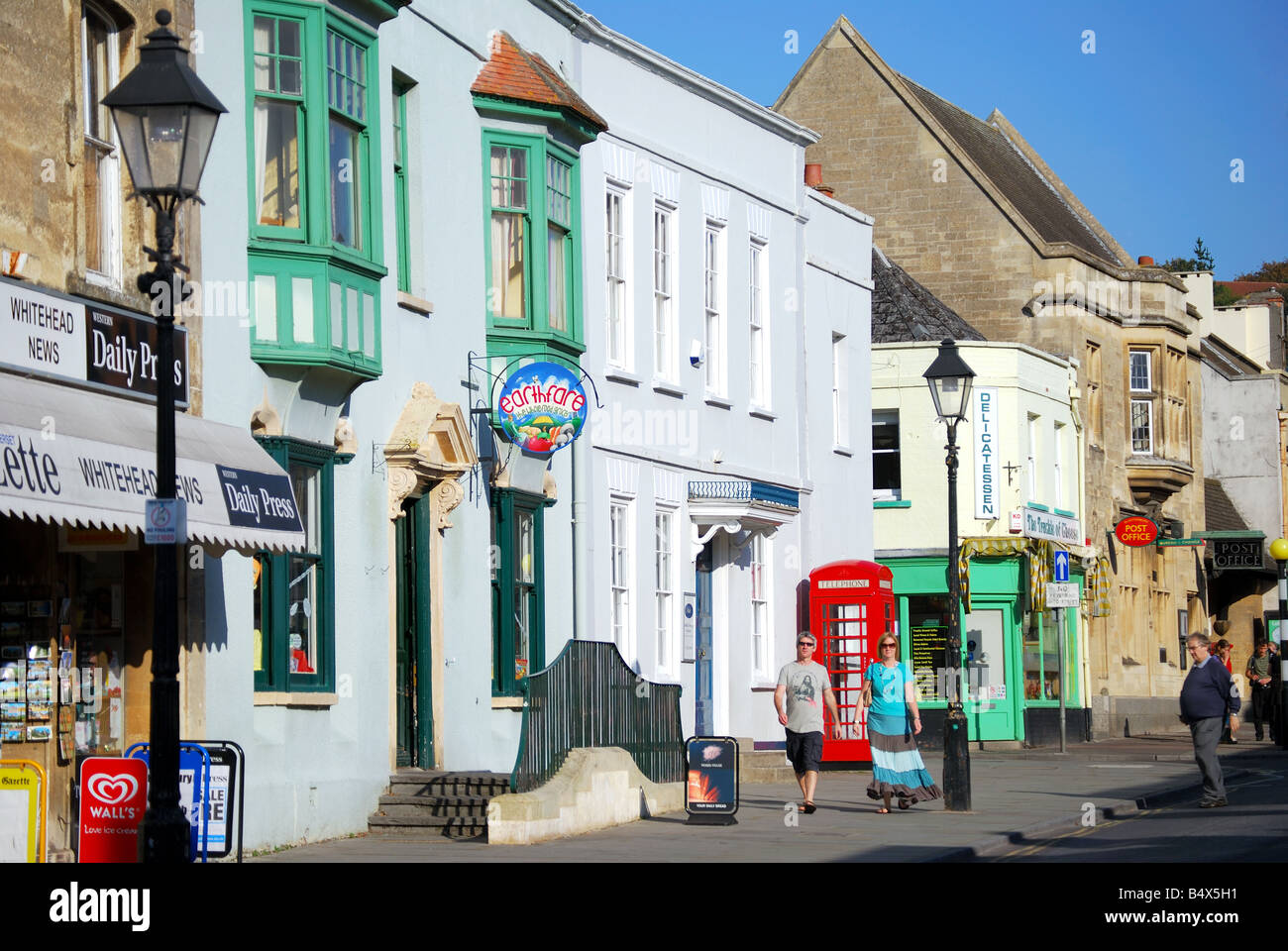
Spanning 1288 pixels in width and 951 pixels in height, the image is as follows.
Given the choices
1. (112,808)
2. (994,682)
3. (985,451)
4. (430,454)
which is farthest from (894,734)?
(985,451)

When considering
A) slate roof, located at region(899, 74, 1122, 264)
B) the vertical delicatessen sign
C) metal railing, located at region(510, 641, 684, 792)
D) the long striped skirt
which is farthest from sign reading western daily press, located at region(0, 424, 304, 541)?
slate roof, located at region(899, 74, 1122, 264)

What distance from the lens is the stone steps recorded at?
18438mm

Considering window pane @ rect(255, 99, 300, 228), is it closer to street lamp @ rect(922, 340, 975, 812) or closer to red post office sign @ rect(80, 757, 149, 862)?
red post office sign @ rect(80, 757, 149, 862)

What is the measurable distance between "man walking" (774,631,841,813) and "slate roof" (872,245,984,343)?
18.2 m

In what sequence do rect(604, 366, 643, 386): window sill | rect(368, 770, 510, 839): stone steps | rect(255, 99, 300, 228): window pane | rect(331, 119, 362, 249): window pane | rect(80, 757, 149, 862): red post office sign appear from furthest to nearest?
1. rect(604, 366, 643, 386): window sill
2. rect(368, 770, 510, 839): stone steps
3. rect(331, 119, 362, 249): window pane
4. rect(255, 99, 300, 228): window pane
5. rect(80, 757, 149, 862): red post office sign

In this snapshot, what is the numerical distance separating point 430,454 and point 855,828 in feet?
18.1

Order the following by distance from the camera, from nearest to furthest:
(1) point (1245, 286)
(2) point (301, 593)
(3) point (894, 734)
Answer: (2) point (301, 593) < (3) point (894, 734) < (1) point (1245, 286)

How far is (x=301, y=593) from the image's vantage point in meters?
18.0

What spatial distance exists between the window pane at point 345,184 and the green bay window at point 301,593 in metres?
1.93

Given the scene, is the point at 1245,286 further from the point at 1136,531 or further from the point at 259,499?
the point at 259,499

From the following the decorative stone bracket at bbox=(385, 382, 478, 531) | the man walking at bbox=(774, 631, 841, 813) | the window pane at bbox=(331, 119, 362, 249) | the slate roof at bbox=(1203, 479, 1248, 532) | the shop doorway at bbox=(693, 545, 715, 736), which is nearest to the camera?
the window pane at bbox=(331, 119, 362, 249)

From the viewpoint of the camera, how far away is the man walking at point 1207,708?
2227 centimetres

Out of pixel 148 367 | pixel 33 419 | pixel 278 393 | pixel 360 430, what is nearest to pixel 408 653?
pixel 360 430
